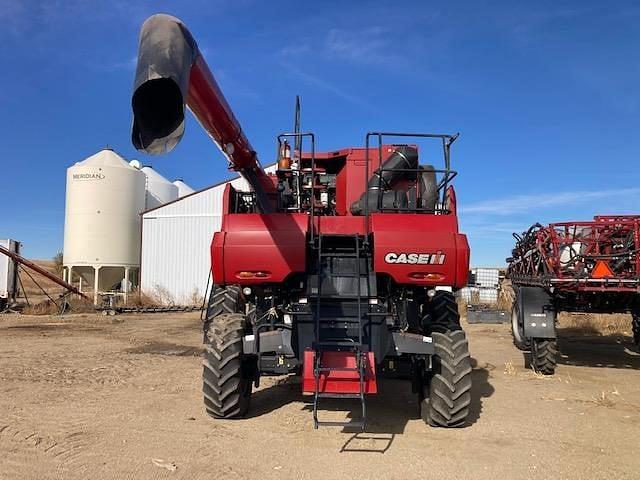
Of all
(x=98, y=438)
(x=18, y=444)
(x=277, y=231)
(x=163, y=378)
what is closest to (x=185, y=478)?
(x=98, y=438)

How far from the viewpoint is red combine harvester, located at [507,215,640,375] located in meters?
9.51

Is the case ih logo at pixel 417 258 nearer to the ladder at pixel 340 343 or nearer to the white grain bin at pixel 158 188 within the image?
the ladder at pixel 340 343

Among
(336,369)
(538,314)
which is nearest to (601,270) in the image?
(538,314)

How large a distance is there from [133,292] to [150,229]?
3.11 meters

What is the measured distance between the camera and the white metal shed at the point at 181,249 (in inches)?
1045

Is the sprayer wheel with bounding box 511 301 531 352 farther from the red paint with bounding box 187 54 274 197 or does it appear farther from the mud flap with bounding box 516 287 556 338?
the red paint with bounding box 187 54 274 197

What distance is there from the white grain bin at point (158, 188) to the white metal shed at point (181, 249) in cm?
416

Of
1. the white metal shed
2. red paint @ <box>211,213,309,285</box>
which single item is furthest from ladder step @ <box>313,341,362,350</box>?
the white metal shed

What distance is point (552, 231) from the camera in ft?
34.1

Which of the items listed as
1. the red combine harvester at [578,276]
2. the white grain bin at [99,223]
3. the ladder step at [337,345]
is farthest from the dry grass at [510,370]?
the white grain bin at [99,223]

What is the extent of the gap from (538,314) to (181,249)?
64.2 feet

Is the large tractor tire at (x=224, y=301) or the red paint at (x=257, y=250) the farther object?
the large tractor tire at (x=224, y=301)

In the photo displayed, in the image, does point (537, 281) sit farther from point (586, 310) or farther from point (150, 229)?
point (150, 229)

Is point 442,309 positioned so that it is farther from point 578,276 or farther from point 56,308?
point 56,308
